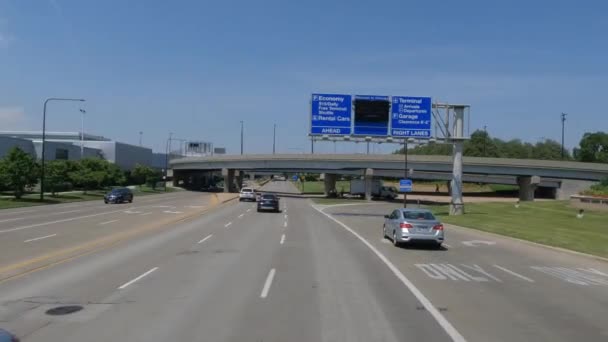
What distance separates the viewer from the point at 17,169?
45.9m

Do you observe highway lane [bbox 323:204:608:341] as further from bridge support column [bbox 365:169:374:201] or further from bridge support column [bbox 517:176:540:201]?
bridge support column [bbox 517:176:540:201]

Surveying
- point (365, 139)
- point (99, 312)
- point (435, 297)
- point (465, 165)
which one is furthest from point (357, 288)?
point (465, 165)

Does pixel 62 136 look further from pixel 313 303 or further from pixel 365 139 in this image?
pixel 313 303

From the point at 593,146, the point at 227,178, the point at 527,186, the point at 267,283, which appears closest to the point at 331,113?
the point at 267,283

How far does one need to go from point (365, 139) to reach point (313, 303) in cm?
2990

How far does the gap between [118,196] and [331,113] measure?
25068 mm

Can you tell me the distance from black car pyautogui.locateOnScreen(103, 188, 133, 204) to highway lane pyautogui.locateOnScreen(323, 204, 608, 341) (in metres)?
37.3

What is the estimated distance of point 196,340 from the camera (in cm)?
711

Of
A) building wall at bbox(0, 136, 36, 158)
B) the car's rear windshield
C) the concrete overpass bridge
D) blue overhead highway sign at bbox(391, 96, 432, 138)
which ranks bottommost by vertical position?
the car's rear windshield

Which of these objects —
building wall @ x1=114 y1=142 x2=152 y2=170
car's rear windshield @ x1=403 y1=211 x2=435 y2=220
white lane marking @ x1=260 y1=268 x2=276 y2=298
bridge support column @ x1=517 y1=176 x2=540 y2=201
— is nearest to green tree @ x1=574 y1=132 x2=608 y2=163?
bridge support column @ x1=517 y1=176 x2=540 y2=201

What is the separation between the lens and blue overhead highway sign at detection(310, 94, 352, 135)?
38.1 meters

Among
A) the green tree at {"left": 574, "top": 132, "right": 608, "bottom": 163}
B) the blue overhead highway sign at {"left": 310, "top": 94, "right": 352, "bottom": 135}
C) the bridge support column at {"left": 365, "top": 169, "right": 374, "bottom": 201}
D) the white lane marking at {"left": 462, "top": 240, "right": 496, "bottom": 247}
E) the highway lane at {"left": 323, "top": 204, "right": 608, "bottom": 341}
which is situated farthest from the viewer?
the green tree at {"left": 574, "top": 132, "right": 608, "bottom": 163}

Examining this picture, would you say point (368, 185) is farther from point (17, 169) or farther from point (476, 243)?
point (476, 243)

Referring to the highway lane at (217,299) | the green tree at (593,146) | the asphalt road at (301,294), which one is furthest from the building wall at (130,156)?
the green tree at (593,146)
